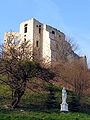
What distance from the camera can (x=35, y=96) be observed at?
107 ft

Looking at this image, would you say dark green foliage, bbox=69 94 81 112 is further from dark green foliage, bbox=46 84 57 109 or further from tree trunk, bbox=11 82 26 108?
tree trunk, bbox=11 82 26 108

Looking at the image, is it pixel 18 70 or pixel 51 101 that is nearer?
pixel 18 70

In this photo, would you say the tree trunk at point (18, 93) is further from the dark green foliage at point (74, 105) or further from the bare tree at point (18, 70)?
the dark green foliage at point (74, 105)

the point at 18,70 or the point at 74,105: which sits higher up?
the point at 18,70

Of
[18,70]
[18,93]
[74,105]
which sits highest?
[18,70]

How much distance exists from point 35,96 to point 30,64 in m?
4.22

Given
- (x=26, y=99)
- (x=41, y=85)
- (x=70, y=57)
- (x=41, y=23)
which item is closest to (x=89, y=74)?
(x=41, y=85)

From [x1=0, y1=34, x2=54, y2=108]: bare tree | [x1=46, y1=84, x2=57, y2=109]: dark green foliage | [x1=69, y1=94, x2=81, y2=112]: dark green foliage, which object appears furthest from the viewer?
[x1=69, y1=94, x2=81, y2=112]: dark green foliage

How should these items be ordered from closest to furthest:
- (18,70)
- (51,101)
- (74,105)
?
(18,70), (51,101), (74,105)

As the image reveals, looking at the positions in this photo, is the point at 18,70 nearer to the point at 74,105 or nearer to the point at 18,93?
the point at 18,93

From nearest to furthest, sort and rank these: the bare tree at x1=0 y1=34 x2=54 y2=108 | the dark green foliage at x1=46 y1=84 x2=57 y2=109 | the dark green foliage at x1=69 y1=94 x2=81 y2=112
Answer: the bare tree at x1=0 y1=34 x2=54 y2=108 → the dark green foliage at x1=46 y1=84 x2=57 y2=109 → the dark green foliage at x1=69 y1=94 x2=81 y2=112

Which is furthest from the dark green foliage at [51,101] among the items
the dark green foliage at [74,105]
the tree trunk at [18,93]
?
the tree trunk at [18,93]

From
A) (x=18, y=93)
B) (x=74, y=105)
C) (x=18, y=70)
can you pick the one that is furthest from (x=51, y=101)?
(x=18, y=70)

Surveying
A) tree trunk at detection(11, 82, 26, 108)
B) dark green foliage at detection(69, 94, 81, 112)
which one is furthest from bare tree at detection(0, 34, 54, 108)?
dark green foliage at detection(69, 94, 81, 112)
